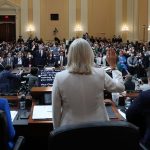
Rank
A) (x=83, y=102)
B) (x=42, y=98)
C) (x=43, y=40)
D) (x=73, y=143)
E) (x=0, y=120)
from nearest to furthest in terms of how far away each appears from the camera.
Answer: (x=73, y=143) → (x=0, y=120) → (x=83, y=102) → (x=42, y=98) → (x=43, y=40)

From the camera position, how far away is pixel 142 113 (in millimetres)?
3178

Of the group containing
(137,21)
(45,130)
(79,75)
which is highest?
(137,21)

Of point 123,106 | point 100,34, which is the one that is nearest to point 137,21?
point 100,34

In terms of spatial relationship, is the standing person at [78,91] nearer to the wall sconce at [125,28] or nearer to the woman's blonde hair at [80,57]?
the woman's blonde hair at [80,57]

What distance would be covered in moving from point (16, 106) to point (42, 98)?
1.37 feet

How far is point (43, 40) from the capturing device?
32.0 metres

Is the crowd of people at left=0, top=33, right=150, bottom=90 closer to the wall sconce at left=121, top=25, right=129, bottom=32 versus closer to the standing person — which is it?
the wall sconce at left=121, top=25, right=129, bottom=32

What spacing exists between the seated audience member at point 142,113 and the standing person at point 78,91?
25 cm

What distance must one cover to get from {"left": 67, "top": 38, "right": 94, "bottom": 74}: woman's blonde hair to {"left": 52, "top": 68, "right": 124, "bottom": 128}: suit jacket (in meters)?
0.06

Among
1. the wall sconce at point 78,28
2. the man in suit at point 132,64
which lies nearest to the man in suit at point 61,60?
the man in suit at point 132,64

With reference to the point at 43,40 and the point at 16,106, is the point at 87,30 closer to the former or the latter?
the point at 43,40

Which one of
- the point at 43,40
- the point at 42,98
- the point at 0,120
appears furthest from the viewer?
the point at 43,40

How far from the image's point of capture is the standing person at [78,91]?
10.7 ft

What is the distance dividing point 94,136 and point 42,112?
221cm
